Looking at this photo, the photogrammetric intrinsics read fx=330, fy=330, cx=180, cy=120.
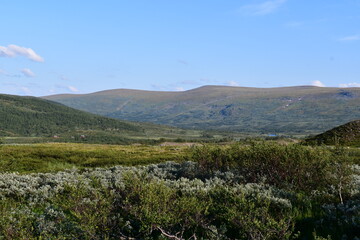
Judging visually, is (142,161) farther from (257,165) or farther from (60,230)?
(60,230)

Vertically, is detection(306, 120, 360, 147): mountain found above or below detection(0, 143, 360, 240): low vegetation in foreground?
below

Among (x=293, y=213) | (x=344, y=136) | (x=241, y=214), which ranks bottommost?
(x=344, y=136)

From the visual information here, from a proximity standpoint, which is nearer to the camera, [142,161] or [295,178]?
[295,178]

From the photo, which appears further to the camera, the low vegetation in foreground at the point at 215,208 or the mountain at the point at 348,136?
the mountain at the point at 348,136

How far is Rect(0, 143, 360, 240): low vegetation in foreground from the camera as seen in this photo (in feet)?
35.1

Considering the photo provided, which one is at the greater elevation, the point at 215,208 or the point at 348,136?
the point at 215,208

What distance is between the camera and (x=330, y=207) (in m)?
12.7

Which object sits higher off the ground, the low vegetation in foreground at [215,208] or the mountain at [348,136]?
the low vegetation in foreground at [215,208]

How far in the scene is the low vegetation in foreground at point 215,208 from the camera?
1069 centimetres

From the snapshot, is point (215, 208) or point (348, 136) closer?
point (215, 208)

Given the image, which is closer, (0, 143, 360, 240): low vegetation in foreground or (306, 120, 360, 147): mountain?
(0, 143, 360, 240): low vegetation in foreground

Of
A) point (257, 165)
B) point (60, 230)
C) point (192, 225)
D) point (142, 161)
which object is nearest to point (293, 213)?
point (192, 225)

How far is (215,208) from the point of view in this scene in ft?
40.6

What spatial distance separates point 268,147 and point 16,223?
557 inches
